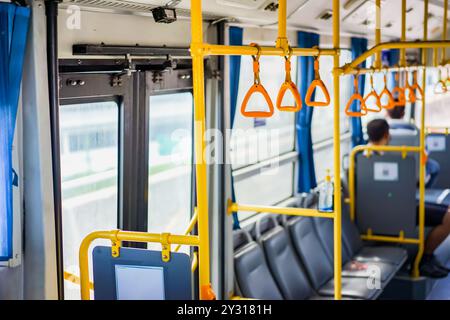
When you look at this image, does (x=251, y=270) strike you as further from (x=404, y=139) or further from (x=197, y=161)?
(x=404, y=139)

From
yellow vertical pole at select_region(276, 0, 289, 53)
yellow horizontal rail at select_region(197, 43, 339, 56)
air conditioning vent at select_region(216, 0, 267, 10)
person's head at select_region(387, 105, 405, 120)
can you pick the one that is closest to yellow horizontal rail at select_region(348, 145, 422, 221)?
person's head at select_region(387, 105, 405, 120)

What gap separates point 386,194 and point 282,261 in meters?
1.92

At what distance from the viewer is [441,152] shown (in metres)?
9.56

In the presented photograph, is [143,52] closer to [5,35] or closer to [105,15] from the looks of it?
[105,15]

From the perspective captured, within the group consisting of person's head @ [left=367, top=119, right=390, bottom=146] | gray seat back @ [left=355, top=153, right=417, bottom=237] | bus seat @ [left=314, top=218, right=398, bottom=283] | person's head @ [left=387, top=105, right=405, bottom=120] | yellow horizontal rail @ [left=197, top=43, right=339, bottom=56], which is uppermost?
yellow horizontal rail @ [left=197, top=43, right=339, bottom=56]

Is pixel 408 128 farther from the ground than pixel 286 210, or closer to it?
farther from the ground

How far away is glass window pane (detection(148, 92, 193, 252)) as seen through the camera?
447cm

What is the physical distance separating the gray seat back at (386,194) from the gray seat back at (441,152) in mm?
2677

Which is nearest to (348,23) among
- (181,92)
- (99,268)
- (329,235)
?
(329,235)

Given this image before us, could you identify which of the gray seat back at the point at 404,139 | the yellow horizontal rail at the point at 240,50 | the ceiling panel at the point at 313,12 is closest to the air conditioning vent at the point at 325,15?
the ceiling panel at the point at 313,12

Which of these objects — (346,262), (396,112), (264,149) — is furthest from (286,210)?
(396,112)

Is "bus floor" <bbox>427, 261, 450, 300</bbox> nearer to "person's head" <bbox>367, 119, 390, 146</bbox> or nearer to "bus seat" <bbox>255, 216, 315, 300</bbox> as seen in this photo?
"person's head" <bbox>367, 119, 390, 146</bbox>

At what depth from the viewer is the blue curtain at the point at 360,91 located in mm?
8305

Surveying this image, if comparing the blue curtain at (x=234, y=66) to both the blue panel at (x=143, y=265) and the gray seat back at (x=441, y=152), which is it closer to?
the blue panel at (x=143, y=265)
